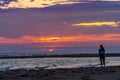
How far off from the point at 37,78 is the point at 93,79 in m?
2.94

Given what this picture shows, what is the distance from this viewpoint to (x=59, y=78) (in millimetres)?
20266

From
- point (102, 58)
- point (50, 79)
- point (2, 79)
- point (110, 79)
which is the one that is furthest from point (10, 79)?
point (102, 58)

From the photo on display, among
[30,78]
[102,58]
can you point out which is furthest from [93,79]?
[102,58]

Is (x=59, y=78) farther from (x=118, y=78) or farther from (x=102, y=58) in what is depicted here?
(x=102, y=58)

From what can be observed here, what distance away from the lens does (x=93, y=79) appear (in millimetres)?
19750

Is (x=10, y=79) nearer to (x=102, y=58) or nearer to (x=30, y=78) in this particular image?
(x=30, y=78)

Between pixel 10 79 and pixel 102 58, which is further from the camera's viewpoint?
pixel 102 58

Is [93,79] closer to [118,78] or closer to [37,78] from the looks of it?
[118,78]

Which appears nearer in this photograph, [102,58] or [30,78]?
[30,78]

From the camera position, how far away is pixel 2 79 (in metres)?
20.2

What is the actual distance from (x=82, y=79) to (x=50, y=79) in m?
1.60

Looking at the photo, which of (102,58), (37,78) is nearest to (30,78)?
(37,78)

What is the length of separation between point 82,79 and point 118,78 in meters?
1.78

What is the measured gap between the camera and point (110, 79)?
19688 millimetres
